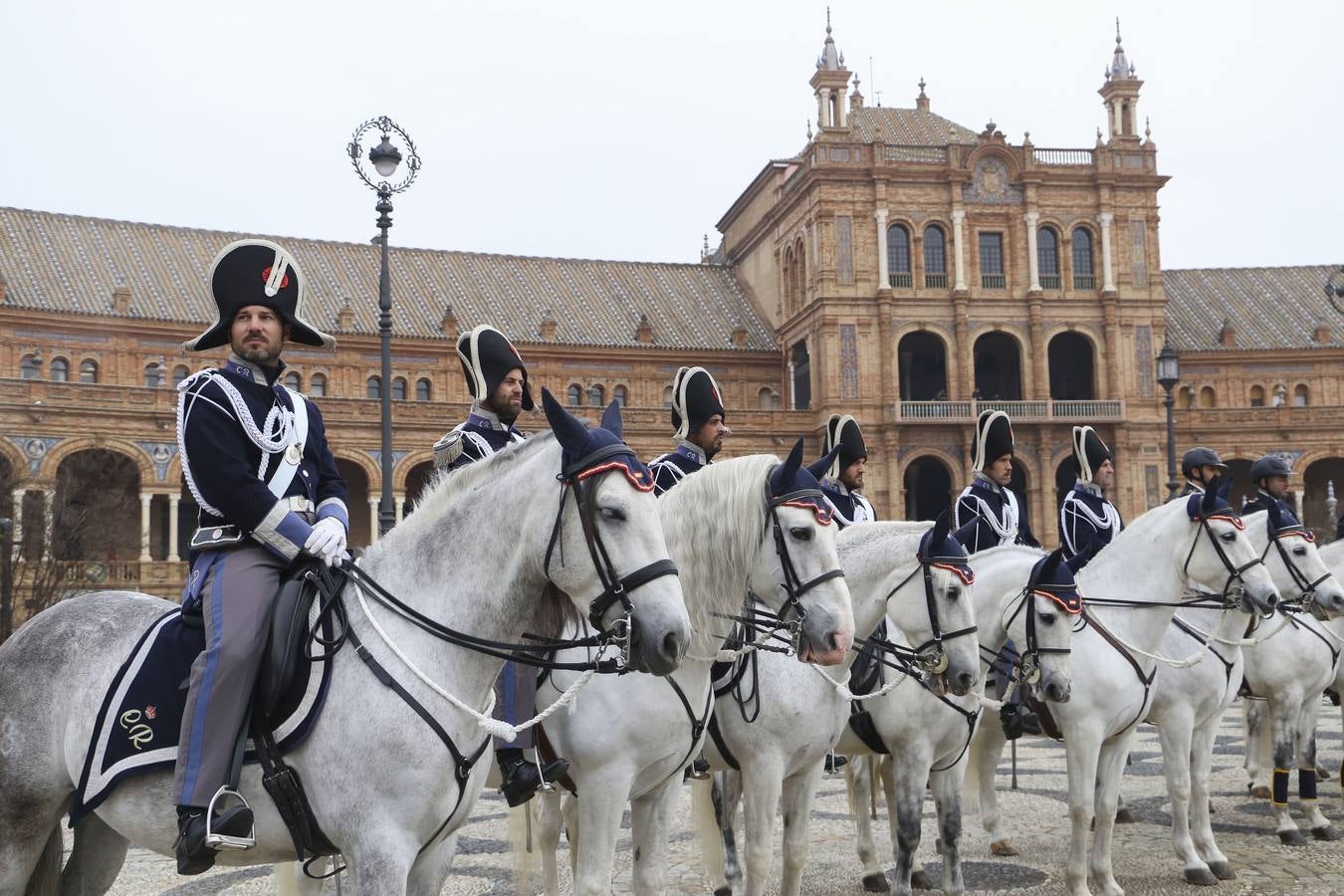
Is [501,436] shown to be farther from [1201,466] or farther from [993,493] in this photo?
[1201,466]

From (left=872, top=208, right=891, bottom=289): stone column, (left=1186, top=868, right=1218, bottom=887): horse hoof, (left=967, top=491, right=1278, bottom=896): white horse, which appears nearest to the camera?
(left=967, top=491, right=1278, bottom=896): white horse

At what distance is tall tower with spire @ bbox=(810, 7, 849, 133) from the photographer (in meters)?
49.8

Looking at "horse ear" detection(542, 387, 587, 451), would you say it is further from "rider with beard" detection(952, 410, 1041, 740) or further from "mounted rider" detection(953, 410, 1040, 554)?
"mounted rider" detection(953, 410, 1040, 554)

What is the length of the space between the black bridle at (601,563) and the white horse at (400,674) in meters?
0.01

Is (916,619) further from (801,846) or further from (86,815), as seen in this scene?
(86,815)

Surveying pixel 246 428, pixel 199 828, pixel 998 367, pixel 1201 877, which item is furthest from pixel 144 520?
pixel 199 828

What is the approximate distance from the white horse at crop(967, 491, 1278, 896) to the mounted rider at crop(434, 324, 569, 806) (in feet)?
12.5

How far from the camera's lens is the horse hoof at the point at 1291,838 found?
9345 mm

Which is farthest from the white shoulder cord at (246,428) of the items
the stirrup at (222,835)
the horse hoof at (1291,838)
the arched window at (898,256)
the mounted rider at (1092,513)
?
the arched window at (898,256)

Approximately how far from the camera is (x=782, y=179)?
53.7 meters

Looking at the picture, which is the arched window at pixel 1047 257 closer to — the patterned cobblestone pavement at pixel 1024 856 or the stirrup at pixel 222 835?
the patterned cobblestone pavement at pixel 1024 856

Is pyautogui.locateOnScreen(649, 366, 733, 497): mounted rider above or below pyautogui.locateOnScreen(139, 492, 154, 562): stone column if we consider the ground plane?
below

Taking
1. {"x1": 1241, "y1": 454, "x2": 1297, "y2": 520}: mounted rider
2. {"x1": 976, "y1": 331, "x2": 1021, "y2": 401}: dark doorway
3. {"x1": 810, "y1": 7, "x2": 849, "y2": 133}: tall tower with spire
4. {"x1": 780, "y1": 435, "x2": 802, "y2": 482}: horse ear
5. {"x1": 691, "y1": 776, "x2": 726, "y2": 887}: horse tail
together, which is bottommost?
{"x1": 691, "y1": 776, "x2": 726, "y2": 887}: horse tail

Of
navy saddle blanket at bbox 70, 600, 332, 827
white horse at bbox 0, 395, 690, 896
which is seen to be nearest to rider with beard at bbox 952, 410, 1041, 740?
white horse at bbox 0, 395, 690, 896
